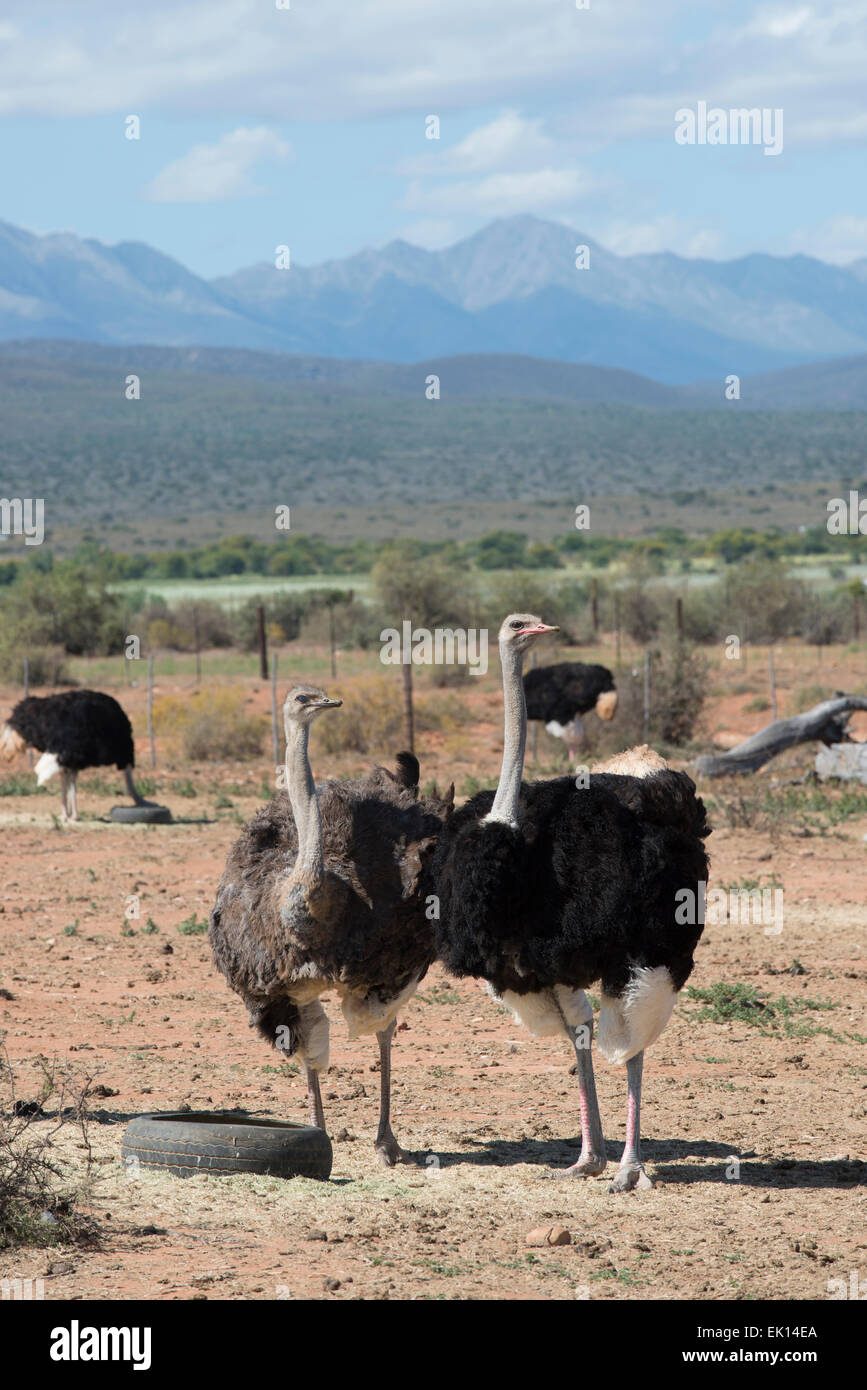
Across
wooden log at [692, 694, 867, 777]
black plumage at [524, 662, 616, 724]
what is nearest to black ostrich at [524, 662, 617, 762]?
black plumage at [524, 662, 616, 724]

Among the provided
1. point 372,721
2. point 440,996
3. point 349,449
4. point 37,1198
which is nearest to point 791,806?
point 440,996

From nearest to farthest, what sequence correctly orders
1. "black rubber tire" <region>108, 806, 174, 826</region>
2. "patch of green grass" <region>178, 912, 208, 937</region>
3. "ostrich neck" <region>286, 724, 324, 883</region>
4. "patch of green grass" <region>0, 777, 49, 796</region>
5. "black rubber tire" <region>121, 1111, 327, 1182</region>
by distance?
"black rubber tire" <region>121, 1111, 327, 1182</region> → "ostrich neck" <region>286, 724, 324, 883</region> → "patch of green grass" <region>178, 912, 208, 937</region> → "black rubber tire" <region>108, 806, 174, 826</region> → "patch of green grass" <region>0, 777, 49, 796</region>

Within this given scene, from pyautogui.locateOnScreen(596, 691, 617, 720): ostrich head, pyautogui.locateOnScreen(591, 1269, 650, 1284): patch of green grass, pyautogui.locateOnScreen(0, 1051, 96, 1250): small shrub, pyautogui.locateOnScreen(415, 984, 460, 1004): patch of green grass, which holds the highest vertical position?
pyautogui.locateOnScreen(596, 691, 617, 720): ostrich head

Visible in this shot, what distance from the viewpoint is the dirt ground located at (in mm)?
5758

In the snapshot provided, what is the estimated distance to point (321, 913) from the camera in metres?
7.12

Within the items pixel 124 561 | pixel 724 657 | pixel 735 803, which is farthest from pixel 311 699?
pixel 124 561

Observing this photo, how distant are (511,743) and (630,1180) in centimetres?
174

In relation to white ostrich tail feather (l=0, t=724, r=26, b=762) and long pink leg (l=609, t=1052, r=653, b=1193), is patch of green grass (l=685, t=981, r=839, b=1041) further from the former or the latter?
white ostrich tail feather (l=0, t=724, r=26, b=762)

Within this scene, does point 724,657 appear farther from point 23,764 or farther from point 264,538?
point 264,538

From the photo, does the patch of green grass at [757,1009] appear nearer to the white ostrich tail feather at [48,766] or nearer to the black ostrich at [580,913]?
the black ostrich at [580,913]

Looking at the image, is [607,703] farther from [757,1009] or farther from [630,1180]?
[630,1180]

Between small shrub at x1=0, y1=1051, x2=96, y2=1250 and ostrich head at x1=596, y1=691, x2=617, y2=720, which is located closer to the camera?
small shrub at x1=0, y1=1051, x2=96, y2=1250

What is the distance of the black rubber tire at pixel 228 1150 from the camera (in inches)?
266

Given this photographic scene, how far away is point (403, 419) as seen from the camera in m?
161
